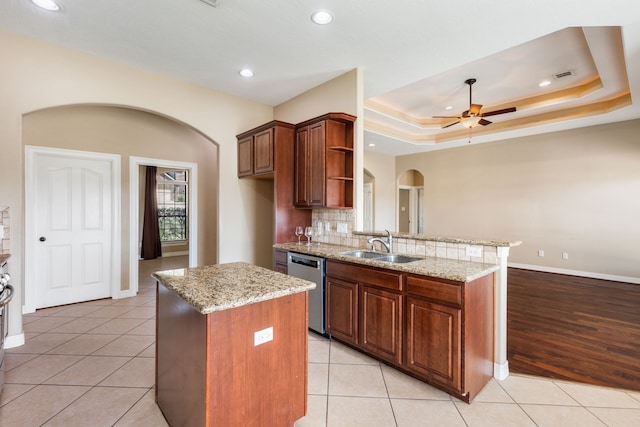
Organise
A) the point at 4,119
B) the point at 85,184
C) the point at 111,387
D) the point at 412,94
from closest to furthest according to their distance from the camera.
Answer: the point at 111,387
the point at 4,119
the point at 85,184
the point at 412,94

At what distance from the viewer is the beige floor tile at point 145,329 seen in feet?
10.1

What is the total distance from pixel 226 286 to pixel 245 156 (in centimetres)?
277

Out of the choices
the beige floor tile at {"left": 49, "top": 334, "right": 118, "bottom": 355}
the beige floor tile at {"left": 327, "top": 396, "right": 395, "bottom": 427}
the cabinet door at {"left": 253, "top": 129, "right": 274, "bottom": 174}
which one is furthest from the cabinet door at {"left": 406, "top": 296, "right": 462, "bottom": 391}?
the beige floor tile at {"left": 49, "top": 334, "right": 118, "bottom": 355}

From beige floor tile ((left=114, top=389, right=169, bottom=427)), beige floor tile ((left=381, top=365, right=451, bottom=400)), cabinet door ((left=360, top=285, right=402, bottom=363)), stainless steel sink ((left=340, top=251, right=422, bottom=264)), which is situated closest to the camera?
beige floor tile ((left=114, top=389, right=169, bottom=427))

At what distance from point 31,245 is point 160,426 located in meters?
3.35

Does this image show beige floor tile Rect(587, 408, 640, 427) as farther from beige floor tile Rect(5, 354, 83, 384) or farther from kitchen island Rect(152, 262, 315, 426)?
beige floor tile Rect(5, 354, 83, 384)

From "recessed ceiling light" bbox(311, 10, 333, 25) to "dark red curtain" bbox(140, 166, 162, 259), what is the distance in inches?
267

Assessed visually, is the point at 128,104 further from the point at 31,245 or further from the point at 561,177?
the point at 561,177

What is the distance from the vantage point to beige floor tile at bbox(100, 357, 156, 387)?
2197 mm

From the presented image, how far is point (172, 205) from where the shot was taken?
866 centimetres

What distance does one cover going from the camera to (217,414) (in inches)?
53.9

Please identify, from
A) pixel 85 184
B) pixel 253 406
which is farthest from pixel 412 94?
pixel 85 184

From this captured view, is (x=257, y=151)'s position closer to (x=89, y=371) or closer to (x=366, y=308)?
(x=366, y=308)

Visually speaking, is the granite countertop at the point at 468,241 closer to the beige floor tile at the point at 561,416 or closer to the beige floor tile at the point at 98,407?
the beige floor tile at the point at 561,416
